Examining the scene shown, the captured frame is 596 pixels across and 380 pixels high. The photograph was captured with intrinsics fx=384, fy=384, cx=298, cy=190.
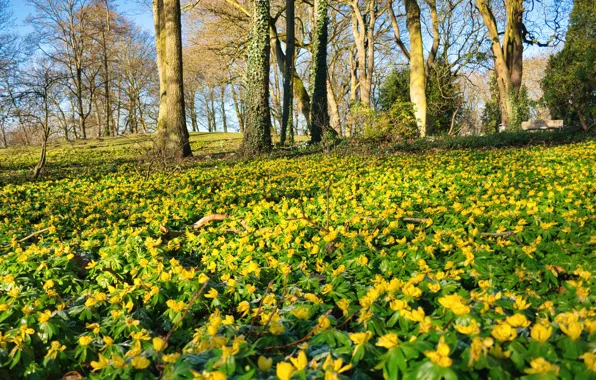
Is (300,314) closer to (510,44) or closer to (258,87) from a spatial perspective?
(258,87)

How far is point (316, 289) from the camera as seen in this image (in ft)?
7.16

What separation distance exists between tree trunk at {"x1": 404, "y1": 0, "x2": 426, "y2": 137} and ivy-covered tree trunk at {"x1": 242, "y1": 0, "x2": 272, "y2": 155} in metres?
5.56

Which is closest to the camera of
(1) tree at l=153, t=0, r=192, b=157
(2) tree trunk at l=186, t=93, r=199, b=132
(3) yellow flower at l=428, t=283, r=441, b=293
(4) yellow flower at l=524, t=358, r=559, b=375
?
(4) yellow flower at l=524, t=358, r=559, b=375

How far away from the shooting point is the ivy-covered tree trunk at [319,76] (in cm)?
1392

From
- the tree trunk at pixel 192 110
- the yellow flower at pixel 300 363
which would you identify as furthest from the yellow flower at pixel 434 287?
the tree trunk at pixel 192 110

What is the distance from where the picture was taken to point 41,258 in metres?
2.89

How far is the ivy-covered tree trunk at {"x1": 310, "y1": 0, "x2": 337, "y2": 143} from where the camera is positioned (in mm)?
13922

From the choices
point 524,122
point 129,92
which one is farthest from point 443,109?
point 129,92

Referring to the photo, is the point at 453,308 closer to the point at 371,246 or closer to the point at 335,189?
the point at 371,246

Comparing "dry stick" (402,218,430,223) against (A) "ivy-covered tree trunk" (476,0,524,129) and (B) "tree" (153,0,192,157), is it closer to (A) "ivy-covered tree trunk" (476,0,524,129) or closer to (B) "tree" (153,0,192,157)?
(B) "tree" (153,0,192,157)

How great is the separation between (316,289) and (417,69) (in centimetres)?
1341

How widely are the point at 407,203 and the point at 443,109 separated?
22.3 m

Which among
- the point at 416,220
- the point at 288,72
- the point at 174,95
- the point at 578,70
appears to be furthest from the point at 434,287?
the point at 578,70

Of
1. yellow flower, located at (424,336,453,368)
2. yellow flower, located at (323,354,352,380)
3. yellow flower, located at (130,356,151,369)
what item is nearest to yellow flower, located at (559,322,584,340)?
yellow flower, located at (424,336,453,368)
